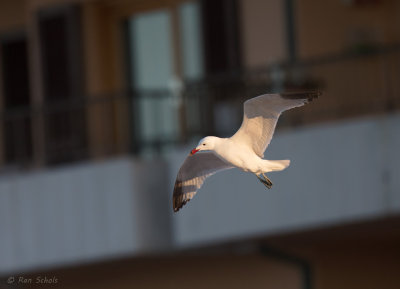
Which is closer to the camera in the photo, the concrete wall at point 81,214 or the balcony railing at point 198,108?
the balcony railing at point 198,108

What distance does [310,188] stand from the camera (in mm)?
10258

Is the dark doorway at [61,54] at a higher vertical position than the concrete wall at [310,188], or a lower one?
higher

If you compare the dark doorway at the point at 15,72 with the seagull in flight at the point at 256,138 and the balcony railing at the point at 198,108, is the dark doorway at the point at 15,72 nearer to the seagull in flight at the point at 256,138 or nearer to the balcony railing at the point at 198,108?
the balcony railing at the point at 198,108

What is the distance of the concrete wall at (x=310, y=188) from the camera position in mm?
9945

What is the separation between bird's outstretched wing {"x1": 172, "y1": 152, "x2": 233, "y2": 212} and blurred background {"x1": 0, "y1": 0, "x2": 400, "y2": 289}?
7.18 feet

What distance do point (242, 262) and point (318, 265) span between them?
2.52 feet

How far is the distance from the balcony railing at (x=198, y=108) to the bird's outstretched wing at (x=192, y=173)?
2.56 m

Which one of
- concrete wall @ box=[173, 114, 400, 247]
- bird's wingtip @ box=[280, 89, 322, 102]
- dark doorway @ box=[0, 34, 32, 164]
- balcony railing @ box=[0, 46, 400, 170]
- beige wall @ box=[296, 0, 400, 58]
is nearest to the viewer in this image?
bird's wingtip @ box=[280, 89, 322, 102]

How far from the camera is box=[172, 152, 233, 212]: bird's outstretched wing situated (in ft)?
26.6

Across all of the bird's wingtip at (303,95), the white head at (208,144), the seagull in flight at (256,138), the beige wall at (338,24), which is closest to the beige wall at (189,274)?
the beige wall at (338,24)

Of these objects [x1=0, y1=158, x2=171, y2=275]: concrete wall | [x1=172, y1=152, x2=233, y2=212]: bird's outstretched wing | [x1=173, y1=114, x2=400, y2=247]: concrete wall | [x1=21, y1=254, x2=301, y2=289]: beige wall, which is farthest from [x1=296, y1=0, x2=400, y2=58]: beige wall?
[x1=172, y1=152, x2=233, y2=212]: bird's outstretched wing

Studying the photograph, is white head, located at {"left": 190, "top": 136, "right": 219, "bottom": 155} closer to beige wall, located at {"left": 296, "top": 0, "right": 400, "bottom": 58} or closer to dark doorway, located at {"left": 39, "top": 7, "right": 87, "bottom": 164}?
beige wall, located at {"left": 296, "top": 0, "right": 400, "bottom": 58}

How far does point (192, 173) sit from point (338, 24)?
425cm

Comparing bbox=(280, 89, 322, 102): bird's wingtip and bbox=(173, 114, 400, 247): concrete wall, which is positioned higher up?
bbox=(280, 89, 322, 102): bird's wingtip
